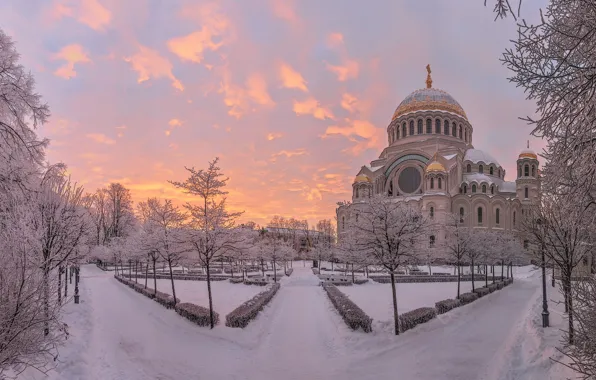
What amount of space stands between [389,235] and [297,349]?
5.56 m

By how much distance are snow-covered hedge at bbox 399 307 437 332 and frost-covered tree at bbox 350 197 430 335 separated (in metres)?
1.21

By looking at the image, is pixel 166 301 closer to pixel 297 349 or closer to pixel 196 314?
pixel 196 314

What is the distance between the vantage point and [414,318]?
14.1 meters

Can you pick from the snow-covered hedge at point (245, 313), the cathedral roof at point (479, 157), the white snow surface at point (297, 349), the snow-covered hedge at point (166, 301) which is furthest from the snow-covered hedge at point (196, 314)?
the cathedral roof at point (479, 157)

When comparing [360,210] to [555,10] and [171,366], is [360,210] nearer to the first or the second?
[171,366]

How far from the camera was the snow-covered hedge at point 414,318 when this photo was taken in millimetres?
13727

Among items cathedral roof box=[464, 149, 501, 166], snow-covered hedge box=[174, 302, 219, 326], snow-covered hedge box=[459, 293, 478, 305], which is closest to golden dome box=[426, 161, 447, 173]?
cathedral roof box=[464, 149, 501, 166]

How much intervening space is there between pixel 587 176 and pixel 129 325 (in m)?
15.5

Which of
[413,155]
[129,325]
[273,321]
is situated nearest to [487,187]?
[413,155]

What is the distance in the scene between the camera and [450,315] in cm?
1631

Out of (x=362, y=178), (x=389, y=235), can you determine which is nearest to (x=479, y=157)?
(x=362, y=178)

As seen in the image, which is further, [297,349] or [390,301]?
[390,301]

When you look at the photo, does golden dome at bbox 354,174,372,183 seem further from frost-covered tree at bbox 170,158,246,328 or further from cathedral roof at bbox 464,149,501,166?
frost-covered tree at bbox 170,158,246,328

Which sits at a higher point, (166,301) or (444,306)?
(444,306)
